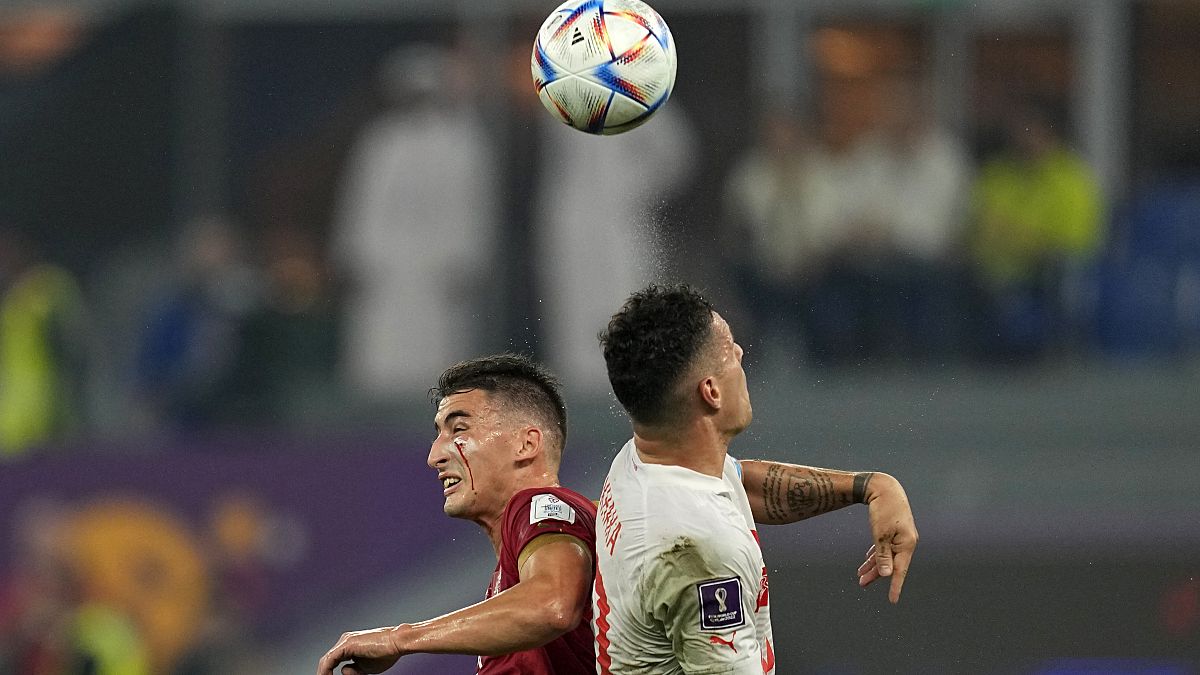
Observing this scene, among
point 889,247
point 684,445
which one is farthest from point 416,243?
point 684,445

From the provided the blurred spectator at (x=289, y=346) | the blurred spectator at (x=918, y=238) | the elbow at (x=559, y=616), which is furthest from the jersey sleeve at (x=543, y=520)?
the blurred spectator at (x=289, y=346)

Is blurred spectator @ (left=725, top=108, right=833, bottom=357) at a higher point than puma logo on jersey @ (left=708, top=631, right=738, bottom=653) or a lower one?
higher

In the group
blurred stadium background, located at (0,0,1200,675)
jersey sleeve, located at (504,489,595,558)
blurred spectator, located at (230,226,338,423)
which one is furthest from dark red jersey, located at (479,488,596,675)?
blurred spectator, located at (230,226,338,423)

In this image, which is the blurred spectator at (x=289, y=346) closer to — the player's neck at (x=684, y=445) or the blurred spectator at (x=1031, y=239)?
the blurred spectator at (x=1031, y=239)

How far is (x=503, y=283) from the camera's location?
41.2 feet

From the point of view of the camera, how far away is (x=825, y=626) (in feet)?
28.6

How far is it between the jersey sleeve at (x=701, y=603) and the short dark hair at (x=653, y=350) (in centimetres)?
38

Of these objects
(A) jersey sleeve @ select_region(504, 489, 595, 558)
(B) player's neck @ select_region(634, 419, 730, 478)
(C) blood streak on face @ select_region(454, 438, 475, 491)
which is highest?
(C) blood streak on face @ select_region(454, 438, 475, 491)

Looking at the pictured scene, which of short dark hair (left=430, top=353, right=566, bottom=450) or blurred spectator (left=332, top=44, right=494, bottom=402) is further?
blurred spectator (left=332, top=44, right=494, bottom=402)

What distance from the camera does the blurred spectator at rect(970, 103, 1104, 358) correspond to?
12234mm

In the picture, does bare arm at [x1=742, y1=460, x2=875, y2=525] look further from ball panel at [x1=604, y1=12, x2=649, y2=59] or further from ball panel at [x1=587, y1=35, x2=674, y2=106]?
ball panel at [x1=604, y1=12, x2=649, y2=59]

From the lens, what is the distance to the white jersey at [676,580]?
4555 millimetres

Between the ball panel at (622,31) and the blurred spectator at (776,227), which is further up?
the blurred spectator at (776,227)

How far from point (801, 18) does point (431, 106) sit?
2.80 m
